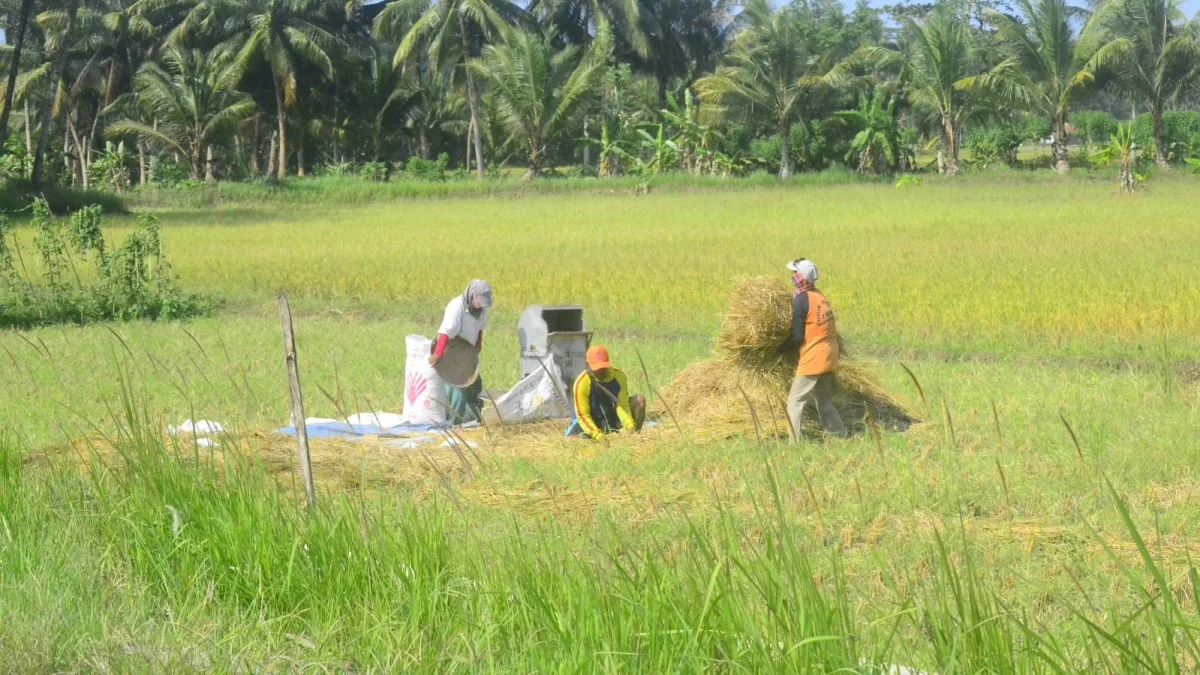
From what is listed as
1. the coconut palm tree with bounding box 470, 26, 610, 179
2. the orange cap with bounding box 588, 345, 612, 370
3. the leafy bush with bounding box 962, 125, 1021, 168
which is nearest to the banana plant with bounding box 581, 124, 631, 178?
the coconut palm tree with bounding box 470, 26, 610, 179

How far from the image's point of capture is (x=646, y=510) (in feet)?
21.0

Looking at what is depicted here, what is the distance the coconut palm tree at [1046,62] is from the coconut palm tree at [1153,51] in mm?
1007

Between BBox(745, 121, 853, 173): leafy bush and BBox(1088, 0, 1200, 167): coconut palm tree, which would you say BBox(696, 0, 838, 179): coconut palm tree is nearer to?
BBox(745, 121, 853, 173): leafy bush

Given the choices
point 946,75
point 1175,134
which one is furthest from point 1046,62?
point 1175,134

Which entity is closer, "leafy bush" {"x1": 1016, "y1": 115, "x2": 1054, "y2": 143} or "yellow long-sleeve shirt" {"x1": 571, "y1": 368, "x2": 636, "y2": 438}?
"yellow long-sleeve shirt" {"x1": 571, "y1": 368, "x2": 636, "y2": 438}

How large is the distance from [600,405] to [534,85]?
3441 centimetres

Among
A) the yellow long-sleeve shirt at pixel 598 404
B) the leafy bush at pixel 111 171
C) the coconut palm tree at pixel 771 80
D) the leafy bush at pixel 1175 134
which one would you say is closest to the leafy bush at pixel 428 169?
the coconut palm tree at pixel 771 80

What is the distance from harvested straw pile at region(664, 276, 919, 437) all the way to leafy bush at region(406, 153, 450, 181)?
37.9 m

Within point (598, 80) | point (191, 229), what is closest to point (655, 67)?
point (598, 80)

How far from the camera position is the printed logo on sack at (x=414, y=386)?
372 inches

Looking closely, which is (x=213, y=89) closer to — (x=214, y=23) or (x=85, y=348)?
(x=214, y=23)

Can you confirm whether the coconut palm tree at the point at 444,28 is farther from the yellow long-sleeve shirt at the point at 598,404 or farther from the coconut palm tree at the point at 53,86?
the yellow long-sleeve shirt at the point at 598,404

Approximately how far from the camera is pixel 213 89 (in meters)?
44.0

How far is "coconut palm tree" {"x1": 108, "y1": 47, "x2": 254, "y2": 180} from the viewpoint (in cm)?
4250
